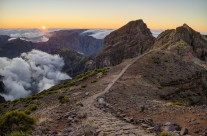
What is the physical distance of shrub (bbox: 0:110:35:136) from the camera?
2836 centimetres

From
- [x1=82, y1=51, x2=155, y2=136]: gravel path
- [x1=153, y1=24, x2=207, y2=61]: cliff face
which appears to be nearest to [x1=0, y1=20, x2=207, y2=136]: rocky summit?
[x1=82, y1=51, x2=155, y2=136]: gravel path

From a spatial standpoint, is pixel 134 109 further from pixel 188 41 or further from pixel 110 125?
pixel 188 41

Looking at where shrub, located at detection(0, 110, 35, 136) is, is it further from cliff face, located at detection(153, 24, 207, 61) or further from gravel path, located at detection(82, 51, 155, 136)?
cliff face, located at detection(153, 24, 207, 61)

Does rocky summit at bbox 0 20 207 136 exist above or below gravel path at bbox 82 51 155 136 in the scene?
below

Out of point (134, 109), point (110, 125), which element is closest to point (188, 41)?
point (134, 109)

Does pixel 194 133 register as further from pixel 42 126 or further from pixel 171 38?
pixel 171 38

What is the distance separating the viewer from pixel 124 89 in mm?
53062

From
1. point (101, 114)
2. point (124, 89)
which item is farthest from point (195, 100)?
point (101, 114)

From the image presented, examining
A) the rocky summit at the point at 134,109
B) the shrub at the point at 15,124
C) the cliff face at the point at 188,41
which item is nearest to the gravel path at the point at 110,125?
the rocky summit at the point at 134,109

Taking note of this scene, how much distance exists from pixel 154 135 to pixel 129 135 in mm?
1726

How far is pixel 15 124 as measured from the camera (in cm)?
2941

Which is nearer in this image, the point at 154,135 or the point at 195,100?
the point at 154,135

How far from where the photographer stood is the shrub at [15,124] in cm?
2836

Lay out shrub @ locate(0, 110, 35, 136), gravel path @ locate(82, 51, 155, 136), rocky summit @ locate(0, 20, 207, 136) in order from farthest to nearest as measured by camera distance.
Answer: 1. shrub @ locate(0, 110, 35, 136)
2. rocky summit @ locate(0, 20, 207, 136)
3. gravel path @ locate(82, 51, 155, 136)
